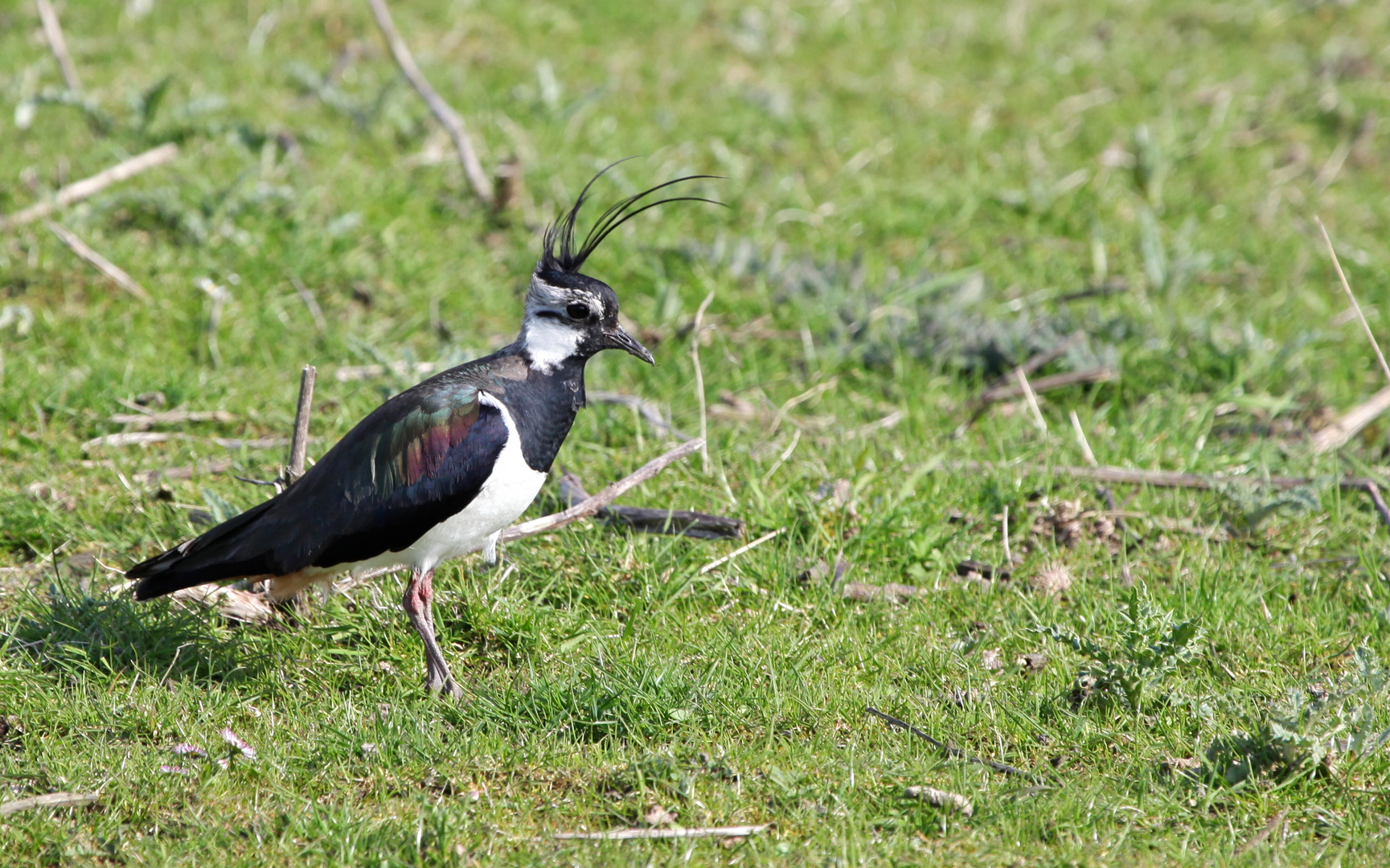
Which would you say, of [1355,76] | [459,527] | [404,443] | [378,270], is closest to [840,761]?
[459,527]

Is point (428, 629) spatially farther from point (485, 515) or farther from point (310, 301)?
point (310, 301)

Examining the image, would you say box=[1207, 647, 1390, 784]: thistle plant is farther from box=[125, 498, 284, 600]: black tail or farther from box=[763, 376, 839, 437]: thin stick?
box=[125, 498, 284, 600]: black tail

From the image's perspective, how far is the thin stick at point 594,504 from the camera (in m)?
4.62

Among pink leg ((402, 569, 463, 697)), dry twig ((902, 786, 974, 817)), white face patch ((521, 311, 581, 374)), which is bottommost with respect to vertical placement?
dry twig ((902, 786, 974, 817))

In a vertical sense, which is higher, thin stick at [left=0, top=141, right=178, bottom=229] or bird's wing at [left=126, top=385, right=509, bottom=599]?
thin stick at [left=0, top=141, right=178, bottom=229]

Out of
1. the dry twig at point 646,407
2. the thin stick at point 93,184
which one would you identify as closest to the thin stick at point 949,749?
the dry twig at point 646,407

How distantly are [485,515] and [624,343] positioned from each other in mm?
865

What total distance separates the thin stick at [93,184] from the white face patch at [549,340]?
323 cm

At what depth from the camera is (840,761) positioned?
3.83m

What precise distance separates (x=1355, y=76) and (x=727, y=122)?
4.64 meters

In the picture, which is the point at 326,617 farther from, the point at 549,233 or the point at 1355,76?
the point at 1355,76

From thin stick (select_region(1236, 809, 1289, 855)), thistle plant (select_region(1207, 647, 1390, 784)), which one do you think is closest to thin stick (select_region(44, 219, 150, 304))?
thistle plant (select_region(1207, 647, 1390, 784))

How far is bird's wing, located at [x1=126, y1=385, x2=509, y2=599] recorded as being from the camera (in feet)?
13.6

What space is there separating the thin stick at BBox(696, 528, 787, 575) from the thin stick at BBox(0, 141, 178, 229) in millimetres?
3891
